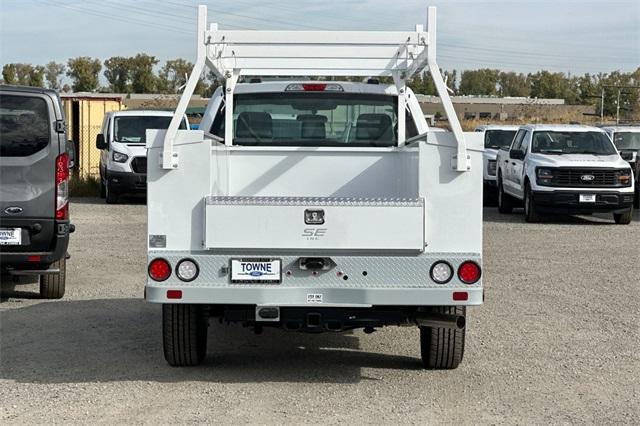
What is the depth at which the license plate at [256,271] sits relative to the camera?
23.4ft

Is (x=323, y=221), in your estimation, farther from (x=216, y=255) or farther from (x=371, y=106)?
(x=371, y=106)

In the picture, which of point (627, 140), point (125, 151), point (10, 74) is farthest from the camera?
point (10, 74)

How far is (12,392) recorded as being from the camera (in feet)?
23.7

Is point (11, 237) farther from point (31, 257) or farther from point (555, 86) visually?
point (555, 86)

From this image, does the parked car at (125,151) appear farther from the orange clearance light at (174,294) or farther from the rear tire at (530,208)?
the orange clearance light at (174,294)

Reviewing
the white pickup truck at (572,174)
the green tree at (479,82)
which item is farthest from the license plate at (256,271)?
the green tree at (479,82)

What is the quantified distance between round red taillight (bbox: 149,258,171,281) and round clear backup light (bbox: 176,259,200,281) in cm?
7

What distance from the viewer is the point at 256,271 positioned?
281 inches

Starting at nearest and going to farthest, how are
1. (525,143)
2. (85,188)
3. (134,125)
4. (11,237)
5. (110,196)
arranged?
(11,237) < (525,143) < (110,196) < (134,125) < (85,188)

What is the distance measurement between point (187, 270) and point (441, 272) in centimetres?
172

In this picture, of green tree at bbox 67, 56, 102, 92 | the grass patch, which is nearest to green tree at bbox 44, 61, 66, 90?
green tree at bbox 67, 56, 102, 92

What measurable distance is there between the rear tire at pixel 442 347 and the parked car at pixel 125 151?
51.7ft

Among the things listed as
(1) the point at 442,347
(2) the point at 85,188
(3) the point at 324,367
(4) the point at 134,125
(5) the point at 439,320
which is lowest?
(3) the point at 324,367

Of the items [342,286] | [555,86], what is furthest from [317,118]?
[555,86]
